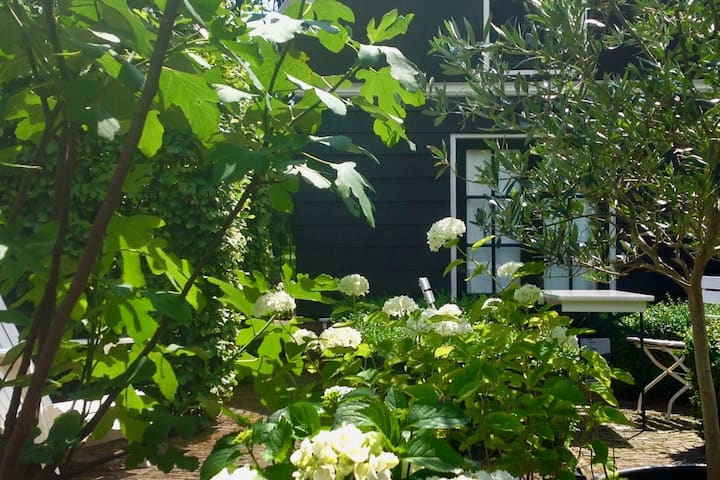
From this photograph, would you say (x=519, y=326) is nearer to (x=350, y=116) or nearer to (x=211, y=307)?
(x=211, y=307)

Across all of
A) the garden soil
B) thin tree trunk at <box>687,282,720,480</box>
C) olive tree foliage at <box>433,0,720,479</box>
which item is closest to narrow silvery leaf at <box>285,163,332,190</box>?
olive tree foliage at <box>433,0,720,479</box>

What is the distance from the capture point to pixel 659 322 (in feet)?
23.9

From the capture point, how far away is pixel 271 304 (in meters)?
1.97

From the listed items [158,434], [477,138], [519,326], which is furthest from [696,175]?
[477,138]

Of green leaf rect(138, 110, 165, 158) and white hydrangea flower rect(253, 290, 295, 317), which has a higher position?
green leaf rect(138, 110, 165, 158)

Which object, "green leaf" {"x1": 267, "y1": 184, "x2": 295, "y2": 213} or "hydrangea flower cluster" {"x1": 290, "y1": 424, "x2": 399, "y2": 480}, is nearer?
"hydrangea flower cluster" {"x1": 290, "y1": 424, "x2": 399, "y2": 480}

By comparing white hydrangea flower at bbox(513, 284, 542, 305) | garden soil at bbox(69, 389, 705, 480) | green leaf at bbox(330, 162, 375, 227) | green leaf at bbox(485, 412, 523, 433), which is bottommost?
garden soil at bbox(69, 389, 705, 480)

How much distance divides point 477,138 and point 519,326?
20.2ft

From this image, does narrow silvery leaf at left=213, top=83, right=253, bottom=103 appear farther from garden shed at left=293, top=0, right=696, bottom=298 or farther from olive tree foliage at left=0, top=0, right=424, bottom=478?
garden shed at left=293, top=0, right=696, bottom=298

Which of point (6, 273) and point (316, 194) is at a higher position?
point (316, 194)

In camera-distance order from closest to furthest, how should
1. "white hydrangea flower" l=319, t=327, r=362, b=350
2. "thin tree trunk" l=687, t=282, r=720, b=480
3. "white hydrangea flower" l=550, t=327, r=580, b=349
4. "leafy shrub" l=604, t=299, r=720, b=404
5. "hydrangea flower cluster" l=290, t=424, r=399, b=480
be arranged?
"hydrangea flower cluster" l=290, t=424, r=399, b=480, "white hydrangea flower" l=319, t=327, r=362, b=350, "white hydrangea flower" l=550, t=327, r=580, b=349, "thin tree trunk" l=687, t=282, r=720, b=480, "leafy shrub" l=604, t=299, r=720, b=404

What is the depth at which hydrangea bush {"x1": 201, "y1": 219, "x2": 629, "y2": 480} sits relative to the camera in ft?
4.77

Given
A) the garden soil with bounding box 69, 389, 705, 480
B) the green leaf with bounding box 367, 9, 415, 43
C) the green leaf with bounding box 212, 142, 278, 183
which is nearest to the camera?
the green leaf with bounding box 212, 142, 278, 183

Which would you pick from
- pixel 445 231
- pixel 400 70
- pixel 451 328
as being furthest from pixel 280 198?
pixel 445 231
